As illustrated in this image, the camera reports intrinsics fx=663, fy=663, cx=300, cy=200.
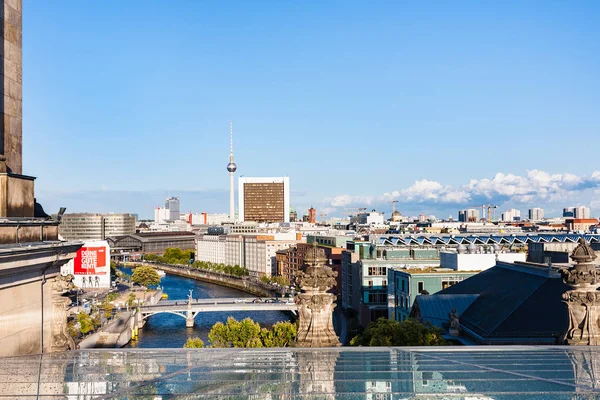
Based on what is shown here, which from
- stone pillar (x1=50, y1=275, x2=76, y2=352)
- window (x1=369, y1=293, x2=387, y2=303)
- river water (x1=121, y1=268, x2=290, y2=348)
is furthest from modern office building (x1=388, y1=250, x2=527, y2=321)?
stone pillar (x1=50, y1=275, x2=76, y2=352)

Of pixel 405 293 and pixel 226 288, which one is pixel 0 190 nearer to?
pixel 405 293

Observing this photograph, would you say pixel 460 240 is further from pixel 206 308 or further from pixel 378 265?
pixel 206 308

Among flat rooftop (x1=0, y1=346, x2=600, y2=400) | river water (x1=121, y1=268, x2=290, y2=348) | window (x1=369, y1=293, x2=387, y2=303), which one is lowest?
river water (x1=121, y1=268, x2=290, y2=348)

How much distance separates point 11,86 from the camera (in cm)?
939

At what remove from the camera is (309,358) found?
8.45 metres

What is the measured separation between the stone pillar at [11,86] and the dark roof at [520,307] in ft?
61.1

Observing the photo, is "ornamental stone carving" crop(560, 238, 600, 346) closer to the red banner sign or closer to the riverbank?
the riverbank

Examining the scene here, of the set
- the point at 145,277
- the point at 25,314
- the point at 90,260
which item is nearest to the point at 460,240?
the point at 90,260

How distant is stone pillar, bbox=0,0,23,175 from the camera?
30.1 ft

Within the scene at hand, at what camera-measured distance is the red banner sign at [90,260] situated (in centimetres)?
9374

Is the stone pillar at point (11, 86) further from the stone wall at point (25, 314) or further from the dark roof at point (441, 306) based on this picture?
the dark roof at point (441, 306)

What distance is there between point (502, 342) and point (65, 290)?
63.2 ft

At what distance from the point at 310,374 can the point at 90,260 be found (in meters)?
92.4

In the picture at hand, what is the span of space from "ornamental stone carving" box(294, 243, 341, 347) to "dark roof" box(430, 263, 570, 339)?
44.6ft
